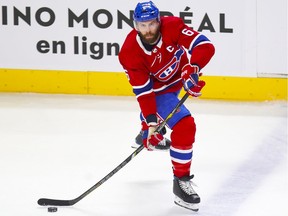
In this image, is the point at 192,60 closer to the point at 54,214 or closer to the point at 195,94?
the point at 195,94

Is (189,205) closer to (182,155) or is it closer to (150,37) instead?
(182,155)

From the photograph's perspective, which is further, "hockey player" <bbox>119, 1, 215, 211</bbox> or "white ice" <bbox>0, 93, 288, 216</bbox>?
"white ice" <bbox>0, 93, 288, 216</bbox>

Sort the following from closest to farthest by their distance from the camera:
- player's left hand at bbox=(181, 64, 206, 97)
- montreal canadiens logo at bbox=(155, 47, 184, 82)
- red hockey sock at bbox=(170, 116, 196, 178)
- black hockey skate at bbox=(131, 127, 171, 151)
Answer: player's left hand at bbox=(181, 64, 206, 97), red hockey sock at bbox=(170, 116, 196, 178), montreal canadiens logo at bbox=(155, 47, 184, 82), black hockey skate at bbox=(131, 127, 171, 151)

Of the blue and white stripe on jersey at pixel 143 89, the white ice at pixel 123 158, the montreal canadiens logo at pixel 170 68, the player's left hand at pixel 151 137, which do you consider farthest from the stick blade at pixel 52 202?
the montreal canadiens logo at pixel 170 68

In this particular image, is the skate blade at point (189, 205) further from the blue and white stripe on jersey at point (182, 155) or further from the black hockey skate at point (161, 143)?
the black hockey skate at point (161, 143)

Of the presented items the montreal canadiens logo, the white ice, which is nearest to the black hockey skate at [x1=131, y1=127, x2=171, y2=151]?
the white ice

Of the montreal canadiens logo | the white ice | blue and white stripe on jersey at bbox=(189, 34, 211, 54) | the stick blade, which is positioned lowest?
the stick blade

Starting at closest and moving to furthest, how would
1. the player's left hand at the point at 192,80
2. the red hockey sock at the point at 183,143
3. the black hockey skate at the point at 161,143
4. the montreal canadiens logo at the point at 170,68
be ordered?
the player's left hand at the point at 192,80 → the red hockey sock at the point at 183,143 → the montreal canadiens logo at the point at 170,68 → the black hockey skate at the point at 161,143

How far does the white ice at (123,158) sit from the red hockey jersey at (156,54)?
50 cm

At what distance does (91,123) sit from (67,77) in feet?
2.44

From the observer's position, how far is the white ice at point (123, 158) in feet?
12.5

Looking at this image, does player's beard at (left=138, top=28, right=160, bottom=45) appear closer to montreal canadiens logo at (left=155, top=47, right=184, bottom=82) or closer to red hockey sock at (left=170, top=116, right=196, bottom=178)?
montreal canadiens logo at (left=155, top=47, right=184, bottom=82)

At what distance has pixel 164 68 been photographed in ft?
13.0

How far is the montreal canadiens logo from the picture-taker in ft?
13.0
